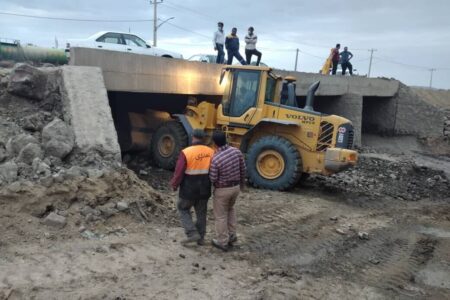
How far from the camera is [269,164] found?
10750mm

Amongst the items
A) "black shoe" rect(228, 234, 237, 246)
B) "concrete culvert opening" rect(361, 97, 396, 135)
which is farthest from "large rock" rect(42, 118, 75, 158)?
"concrete culvert opening" rect(361, 97, 396, 135)

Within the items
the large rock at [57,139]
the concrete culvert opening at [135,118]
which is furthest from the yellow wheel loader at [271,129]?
the large rock at [57,139]

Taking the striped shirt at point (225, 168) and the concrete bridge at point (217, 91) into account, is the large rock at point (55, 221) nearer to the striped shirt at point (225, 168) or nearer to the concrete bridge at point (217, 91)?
the striped shirt at point (225, 168)

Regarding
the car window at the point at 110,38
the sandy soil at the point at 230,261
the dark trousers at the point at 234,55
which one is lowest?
the sandy soil at the point at 230,261

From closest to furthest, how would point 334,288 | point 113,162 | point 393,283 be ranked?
point 334,288 → point 393,283 → point 113,162

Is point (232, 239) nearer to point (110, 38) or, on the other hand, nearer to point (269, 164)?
point (269, 164)

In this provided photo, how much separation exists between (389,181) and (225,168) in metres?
8.76

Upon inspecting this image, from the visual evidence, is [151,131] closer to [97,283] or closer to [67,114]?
[67,114]

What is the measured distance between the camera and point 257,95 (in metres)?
10.9

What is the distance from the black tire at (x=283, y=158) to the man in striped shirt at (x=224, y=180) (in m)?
4.18

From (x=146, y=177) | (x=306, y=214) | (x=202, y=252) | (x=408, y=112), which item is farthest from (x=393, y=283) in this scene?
(x=408, y=112)

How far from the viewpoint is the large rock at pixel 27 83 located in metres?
8.37

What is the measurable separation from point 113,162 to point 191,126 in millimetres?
4042

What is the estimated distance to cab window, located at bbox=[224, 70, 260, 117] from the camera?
10859 mm
